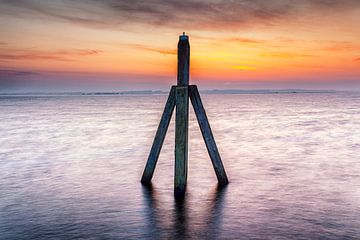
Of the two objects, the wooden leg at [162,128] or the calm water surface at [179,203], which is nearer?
the calm water surface at [179,203]

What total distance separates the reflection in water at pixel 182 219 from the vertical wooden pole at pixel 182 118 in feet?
2.08

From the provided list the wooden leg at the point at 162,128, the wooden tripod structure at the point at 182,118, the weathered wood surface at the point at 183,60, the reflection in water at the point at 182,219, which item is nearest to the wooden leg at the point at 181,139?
the wooden tripod structure at the point at 182,118

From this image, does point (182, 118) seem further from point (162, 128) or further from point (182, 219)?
point (182, 219)

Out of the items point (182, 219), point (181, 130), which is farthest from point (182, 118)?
point (182, 219)

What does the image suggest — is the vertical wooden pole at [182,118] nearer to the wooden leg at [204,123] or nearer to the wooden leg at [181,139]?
the wooden leg at [181,139]

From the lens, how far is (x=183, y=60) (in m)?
8.92

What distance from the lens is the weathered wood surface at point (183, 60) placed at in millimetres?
8922

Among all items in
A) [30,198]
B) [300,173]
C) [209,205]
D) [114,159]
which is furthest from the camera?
[114,159]

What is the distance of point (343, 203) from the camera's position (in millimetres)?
9086

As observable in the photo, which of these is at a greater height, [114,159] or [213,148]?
[213,148]

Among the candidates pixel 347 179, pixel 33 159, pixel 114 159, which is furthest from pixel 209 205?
pixel 33 159

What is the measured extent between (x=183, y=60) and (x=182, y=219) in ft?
12.0

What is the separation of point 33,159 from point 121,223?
9153 millimetres

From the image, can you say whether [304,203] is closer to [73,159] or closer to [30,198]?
[30,198]
